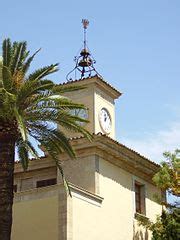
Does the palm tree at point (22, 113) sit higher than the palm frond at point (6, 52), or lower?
lower

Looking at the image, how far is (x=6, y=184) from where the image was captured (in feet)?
62.7

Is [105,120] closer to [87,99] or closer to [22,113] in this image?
[87,99]

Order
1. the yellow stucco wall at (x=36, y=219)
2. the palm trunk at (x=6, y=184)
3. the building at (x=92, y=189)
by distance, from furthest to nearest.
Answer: the building at (x=92, y=189) < the yellow stucco wall at (x=36, y=219) < the palm trunk at (x=6, y=184)

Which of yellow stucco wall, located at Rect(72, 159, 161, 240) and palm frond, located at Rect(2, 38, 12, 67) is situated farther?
yellow stucco wall, located at Rect(72, 159, 161, 240)

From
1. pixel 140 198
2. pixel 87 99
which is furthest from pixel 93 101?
pixel 140 198

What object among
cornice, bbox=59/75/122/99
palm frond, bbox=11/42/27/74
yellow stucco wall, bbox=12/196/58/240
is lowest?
yellow stucco wall, bbox=12/196/58/240

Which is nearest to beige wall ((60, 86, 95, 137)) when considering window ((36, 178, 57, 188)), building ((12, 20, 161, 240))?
building ((12, 20, 161, 240))

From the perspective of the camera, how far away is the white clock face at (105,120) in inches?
1127

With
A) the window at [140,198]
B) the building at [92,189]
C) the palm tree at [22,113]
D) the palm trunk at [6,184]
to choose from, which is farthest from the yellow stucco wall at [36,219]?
the window at [140,198]

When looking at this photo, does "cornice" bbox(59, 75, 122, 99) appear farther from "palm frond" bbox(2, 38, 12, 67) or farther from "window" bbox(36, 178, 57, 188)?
"palm frond" bbox(2, 38, 12, 67)

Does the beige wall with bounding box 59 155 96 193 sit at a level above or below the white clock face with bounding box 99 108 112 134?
below

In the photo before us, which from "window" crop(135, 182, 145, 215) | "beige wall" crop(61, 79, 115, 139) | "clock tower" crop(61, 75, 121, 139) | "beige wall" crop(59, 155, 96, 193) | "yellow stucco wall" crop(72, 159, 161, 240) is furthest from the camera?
"window" crop(135, 182, 145, 215)

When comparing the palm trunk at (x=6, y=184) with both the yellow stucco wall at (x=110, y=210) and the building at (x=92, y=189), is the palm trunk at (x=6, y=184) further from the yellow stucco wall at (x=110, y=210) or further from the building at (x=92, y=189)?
the yellow stucco wall at (x=110, y=210)

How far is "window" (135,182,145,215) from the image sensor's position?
28616 millimetres
